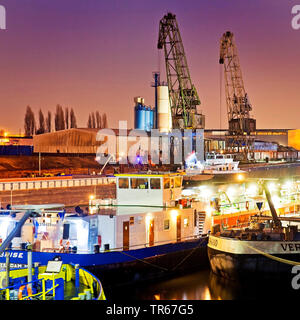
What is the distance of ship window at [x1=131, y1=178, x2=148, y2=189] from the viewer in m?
24.6

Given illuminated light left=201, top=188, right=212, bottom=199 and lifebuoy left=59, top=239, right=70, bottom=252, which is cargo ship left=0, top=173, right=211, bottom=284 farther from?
illuminated light left=201, top=188, right=212, bottom=199

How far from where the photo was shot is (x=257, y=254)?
2094 cm

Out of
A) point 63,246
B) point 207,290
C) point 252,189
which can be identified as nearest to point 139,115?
point 252,189

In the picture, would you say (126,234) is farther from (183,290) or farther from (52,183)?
(52,183)

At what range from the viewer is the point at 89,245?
69.2ft

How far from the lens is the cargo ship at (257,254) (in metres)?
20.7

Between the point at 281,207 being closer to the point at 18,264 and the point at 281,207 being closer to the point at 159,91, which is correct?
the point at 18,264

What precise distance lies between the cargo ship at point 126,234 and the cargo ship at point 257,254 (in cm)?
236

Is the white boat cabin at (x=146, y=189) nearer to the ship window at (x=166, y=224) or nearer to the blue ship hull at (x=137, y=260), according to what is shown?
the ship window at (x=166, y=224)

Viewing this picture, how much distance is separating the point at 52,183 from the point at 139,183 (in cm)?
1189

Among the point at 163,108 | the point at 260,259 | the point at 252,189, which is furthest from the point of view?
the point at 163,108

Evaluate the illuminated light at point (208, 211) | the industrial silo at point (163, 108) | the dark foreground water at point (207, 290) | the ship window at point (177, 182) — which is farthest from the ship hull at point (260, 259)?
the industrial silo at point (163, 108)

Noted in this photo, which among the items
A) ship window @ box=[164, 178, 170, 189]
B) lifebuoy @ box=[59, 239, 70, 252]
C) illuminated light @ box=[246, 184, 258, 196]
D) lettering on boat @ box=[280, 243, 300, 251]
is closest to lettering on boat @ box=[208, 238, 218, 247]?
lettering on boat @ box=[280, 243, 300, 251]

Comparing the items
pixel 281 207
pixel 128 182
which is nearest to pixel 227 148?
pixel 281 207
